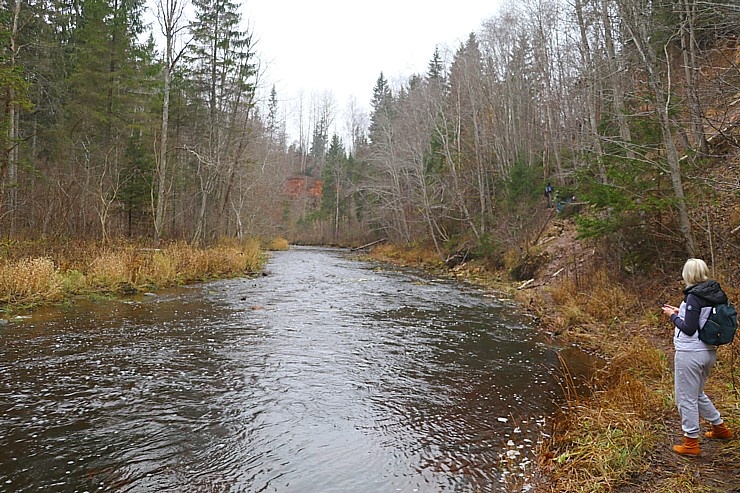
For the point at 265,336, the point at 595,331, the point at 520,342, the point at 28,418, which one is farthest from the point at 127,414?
the point at 595,331

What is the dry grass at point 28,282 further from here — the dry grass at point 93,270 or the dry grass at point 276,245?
the dry grass at point 276,245

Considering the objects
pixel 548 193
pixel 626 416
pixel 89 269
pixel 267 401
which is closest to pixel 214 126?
pixel 89 269

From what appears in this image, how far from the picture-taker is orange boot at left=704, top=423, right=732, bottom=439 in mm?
4387

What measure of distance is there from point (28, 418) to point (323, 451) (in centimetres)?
336

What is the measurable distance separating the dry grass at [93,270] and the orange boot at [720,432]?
507 inches

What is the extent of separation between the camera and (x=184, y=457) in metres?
4.70

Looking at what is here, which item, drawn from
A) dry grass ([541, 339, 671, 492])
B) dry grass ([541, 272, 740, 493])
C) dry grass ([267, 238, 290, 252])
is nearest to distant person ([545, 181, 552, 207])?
dry grass ([541, 272, 740, 493])

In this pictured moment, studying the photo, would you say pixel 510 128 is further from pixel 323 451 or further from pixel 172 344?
pixel 323 451

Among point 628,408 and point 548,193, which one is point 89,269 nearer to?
point 628,408

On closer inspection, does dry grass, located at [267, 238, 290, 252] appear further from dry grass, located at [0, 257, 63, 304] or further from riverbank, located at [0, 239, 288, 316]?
dry grass, located at [0, 257, 63, 304]

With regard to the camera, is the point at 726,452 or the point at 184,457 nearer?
the point at 726,452

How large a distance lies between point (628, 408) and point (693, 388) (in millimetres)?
1188

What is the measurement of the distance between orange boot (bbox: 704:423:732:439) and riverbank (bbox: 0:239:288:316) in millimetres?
12547

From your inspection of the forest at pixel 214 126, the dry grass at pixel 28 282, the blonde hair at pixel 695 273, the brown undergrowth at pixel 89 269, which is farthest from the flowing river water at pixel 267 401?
the forest at pixel 214 126
